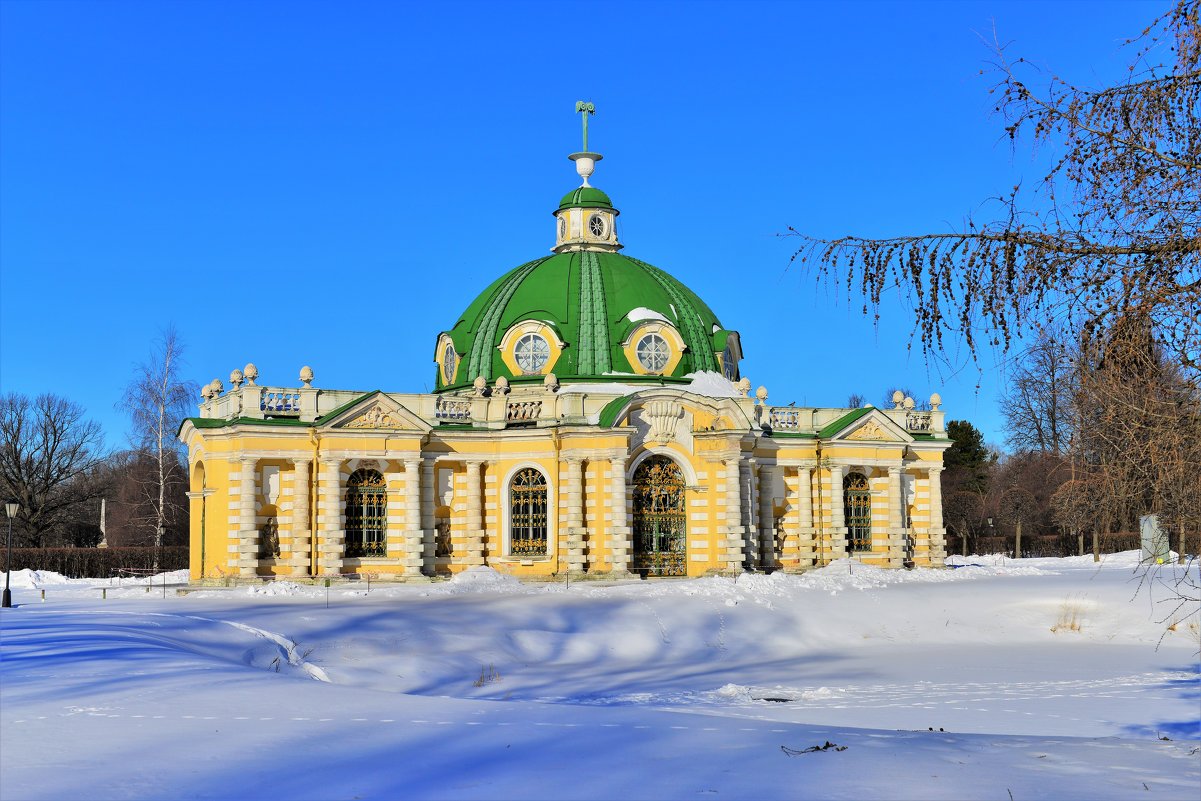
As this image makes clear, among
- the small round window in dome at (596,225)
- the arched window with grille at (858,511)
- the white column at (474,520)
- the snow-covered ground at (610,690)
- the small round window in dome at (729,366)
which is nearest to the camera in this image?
the snow-covered ground at (610,690)

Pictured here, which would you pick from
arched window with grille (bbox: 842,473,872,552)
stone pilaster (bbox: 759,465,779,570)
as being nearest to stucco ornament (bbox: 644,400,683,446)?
stone pilaster (bbox: 759,465,779,570)

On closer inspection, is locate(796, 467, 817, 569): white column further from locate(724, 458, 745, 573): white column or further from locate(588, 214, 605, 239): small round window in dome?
locate(588, 214, 605, 239): small round window in dome

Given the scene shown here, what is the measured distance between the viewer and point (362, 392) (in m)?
38.5

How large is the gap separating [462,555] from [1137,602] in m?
19.2

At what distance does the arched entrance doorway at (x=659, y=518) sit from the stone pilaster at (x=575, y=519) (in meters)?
2.08

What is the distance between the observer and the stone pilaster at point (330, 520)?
3691 centimetres

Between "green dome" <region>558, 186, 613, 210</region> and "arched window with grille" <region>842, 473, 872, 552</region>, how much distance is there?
1377 centimetres

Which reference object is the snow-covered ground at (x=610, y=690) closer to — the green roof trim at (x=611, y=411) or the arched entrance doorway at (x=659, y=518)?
the arched entrance doorway at (x=659, y=518)

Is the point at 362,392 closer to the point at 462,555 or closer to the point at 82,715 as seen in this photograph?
the point at 462,555

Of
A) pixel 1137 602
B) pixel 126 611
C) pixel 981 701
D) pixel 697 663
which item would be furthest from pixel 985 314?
pixel 1137 602

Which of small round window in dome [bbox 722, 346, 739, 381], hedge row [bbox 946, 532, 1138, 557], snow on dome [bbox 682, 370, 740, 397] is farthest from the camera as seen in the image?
hedge row [bbox 946, 532, 1138, 557]

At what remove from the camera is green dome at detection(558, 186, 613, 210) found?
158ft

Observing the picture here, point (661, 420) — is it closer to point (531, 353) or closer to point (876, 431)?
point (531, 353)

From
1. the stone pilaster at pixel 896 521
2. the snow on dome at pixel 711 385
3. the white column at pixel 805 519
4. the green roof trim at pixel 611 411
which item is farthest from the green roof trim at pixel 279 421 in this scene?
the stone pilaster at pixel 896 521
